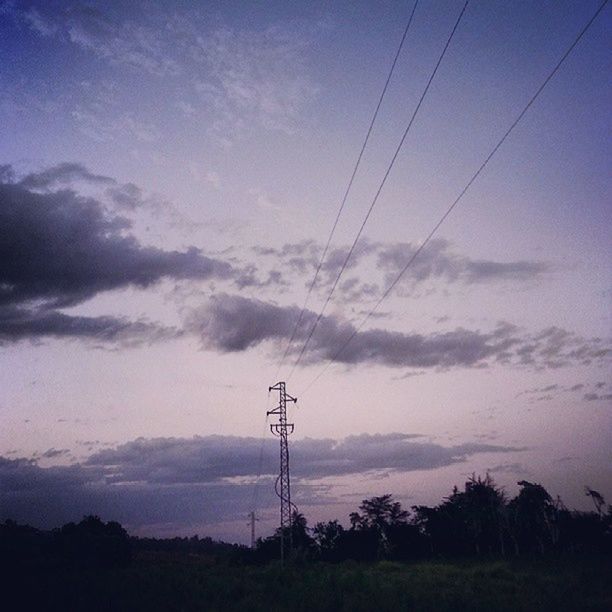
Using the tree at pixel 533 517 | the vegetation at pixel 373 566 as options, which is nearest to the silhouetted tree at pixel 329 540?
the vegetation at pixel 373 566

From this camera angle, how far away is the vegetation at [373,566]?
1908cm

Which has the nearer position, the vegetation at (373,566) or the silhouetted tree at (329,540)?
the vegetation at (373,566)

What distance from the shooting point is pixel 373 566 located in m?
48.5

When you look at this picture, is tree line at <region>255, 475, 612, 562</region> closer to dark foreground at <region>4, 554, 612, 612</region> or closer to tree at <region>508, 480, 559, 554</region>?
tree at <region>508, 480, 559, 554</region>

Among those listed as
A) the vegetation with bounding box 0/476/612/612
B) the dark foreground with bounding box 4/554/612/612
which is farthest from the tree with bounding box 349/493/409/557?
the dark foreground with bounding box 4/554/612/612

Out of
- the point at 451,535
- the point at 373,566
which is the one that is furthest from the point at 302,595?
the point at 451,535

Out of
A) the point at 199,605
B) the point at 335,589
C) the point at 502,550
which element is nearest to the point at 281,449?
the point at 335,589

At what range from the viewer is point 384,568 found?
1756 inches

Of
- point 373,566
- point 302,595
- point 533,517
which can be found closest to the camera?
point 302,595

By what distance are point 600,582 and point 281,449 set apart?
22458mm

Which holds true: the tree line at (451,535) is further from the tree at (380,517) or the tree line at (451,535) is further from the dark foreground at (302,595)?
the dark foreground at (302,595)

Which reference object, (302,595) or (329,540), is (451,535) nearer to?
(329,540)

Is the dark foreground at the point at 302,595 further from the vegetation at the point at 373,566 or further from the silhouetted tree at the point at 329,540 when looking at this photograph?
the silhouetted tree at the point at 329,540

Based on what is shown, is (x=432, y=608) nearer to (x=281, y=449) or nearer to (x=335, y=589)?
(x=335, y=589)
